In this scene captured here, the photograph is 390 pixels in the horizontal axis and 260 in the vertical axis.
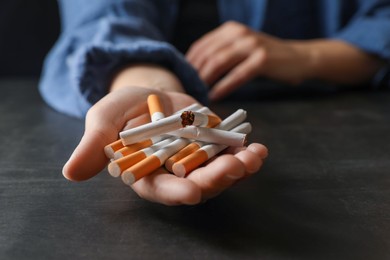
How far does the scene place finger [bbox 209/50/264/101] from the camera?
36.7 inches

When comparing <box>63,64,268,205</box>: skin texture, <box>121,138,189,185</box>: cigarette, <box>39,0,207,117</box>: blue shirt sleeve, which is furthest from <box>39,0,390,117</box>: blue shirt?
<box>121,138,189,185</box>: cigarette

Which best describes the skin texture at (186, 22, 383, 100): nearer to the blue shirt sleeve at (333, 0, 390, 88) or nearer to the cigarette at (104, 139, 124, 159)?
the blue shirt sleeve at (333, 0, 390, 88)

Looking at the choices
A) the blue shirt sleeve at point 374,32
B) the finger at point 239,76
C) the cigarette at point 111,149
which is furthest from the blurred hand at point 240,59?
the cigarette at point 111,149

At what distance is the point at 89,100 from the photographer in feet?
2.49

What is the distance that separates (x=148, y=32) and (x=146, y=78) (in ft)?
0.69

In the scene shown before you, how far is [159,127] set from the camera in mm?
485

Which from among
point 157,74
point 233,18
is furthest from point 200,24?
point 157,74

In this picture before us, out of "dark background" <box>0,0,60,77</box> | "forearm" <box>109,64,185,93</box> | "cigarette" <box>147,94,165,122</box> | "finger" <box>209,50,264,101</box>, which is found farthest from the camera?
"dark background" <box>0,0,60,77</box>

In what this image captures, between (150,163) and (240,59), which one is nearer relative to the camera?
(150,163)

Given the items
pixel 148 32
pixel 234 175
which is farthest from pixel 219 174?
pixel 148 32

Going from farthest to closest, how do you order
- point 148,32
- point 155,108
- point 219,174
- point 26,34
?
1. point 26,34
2. point 148,32
3. point 155,108
4. point 219,174

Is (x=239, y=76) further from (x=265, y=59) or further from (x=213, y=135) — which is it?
(x=213, y=135)

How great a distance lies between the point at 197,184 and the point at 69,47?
57 cm

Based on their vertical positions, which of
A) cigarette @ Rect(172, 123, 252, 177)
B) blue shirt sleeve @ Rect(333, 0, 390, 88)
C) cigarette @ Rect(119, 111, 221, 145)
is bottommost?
blue shirt sleeve @ Rect(333, 0, 390, 88)
